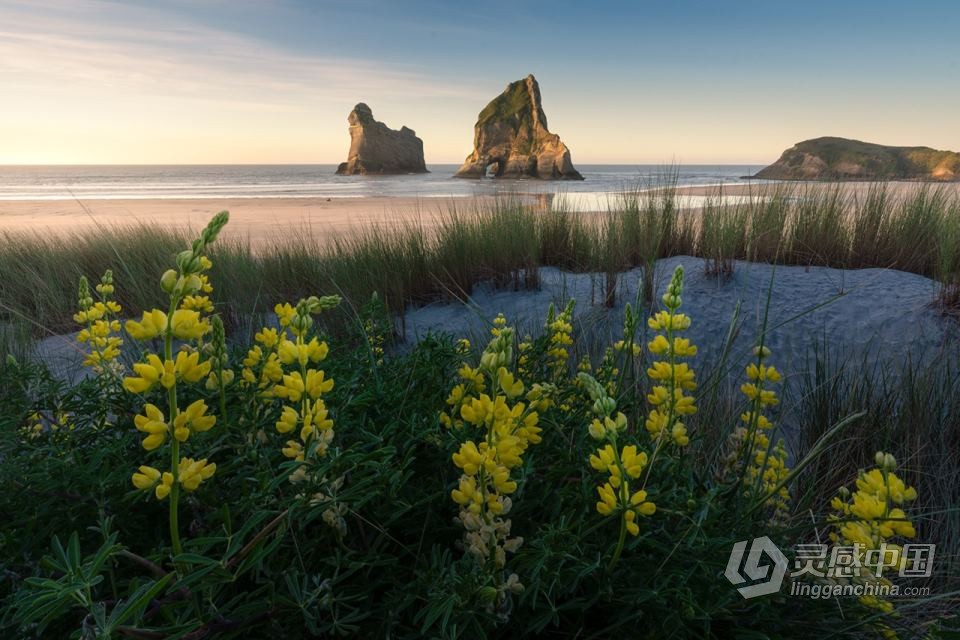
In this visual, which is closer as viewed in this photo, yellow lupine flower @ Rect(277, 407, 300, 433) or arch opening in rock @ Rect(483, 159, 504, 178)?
yellow lupine flower @ Rect(277, 407, 300, 433)

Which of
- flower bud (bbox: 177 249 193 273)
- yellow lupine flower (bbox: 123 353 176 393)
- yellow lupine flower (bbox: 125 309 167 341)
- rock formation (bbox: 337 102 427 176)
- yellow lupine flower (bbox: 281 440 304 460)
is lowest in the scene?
yellow lupine flower (bbox: 281 440 304 460)

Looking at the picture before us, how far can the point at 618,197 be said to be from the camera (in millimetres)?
6430

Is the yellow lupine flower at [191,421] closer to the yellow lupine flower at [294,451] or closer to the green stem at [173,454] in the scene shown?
the green stem at [173,454]

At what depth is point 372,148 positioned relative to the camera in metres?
58.1

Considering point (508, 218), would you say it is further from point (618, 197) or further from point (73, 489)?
point (73, 489)

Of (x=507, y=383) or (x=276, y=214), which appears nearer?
(x=507, y=383)

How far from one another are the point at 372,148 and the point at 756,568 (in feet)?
200

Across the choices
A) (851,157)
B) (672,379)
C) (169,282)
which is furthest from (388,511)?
(851,157)

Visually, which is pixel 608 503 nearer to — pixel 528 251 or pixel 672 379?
pixel 672 379

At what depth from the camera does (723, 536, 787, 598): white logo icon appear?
42.1 inches

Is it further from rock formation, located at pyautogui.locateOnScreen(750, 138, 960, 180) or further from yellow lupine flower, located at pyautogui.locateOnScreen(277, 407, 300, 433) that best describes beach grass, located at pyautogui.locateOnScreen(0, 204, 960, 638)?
rock formation, located at pyautogui.locateOnScreen(750, 138, 960, 180)

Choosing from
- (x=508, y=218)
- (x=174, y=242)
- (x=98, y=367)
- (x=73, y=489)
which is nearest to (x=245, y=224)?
(x=174, y=242)

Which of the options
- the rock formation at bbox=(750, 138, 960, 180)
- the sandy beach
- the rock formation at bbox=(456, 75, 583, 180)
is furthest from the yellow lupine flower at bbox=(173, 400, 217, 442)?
the rock formation at bbox=(456, 75, 583, 180)

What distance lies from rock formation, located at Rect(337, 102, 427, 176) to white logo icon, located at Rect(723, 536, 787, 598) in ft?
193
